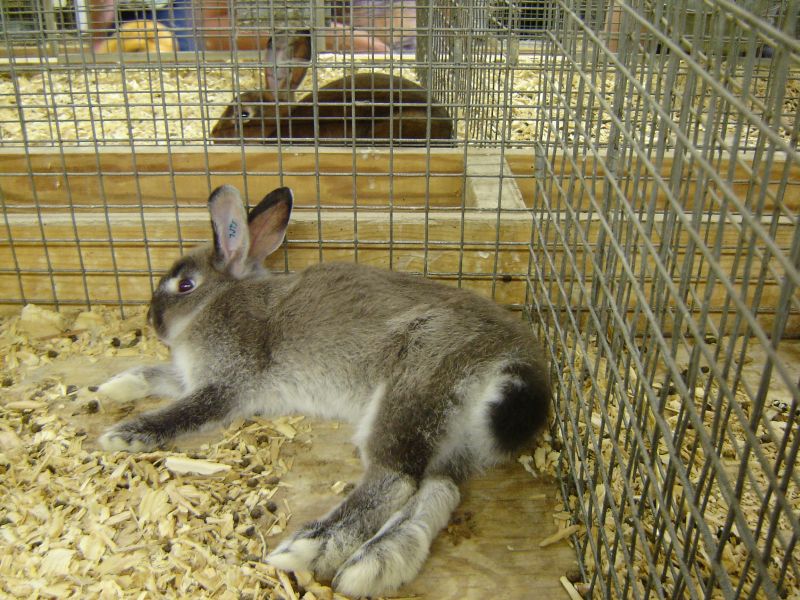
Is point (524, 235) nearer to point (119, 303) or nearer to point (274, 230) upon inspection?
point (274, 230)

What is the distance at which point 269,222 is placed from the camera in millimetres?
2820

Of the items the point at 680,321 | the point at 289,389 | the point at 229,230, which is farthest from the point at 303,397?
the point at 680,321

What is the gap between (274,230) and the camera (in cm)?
284

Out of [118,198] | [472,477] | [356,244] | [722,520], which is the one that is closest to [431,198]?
[356,244]

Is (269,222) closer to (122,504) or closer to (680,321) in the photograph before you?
(122,504)

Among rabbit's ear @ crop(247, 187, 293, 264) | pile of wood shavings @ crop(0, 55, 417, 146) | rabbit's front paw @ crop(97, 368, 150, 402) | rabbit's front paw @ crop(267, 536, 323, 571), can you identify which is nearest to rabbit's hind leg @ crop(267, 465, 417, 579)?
rabbit's front paw @ crop(267, 536, 323, 571)

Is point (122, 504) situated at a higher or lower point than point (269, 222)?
lower

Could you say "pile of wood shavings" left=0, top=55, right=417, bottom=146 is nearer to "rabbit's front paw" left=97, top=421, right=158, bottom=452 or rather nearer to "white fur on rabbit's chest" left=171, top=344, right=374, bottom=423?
"white fur on rabbit's chest" left=171, top=344, right=374, bottom=423

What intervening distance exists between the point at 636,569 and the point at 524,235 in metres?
1.35

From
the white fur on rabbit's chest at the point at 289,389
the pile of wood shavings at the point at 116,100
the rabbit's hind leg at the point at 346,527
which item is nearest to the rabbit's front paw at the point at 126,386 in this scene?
the white fur on rabbit's chest at the point at 289,389

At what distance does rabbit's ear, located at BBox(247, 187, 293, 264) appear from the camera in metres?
2.77

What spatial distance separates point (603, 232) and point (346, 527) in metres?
0.95

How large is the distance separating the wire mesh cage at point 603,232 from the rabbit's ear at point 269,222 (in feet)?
0.48

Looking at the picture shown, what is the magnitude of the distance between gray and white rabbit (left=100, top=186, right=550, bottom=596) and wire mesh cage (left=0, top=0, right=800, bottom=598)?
0.20m
